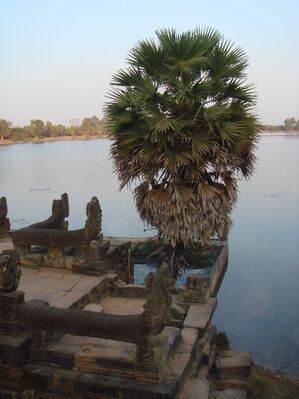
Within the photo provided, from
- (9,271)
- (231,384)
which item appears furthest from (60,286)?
(231,384)

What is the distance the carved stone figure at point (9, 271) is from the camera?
17.8 feet

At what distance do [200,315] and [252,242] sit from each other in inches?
413

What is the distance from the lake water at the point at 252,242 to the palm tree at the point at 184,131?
261 centimetres

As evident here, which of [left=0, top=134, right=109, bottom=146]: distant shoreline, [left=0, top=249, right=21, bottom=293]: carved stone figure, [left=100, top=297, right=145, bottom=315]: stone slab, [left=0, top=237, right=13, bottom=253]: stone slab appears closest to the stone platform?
[left=0, top=249, right=21, bottom=293]: carved stone figure

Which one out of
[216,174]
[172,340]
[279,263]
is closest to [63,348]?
[172,340]

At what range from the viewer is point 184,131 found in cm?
927

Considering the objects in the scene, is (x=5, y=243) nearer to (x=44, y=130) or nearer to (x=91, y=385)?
(x=91, y=385)

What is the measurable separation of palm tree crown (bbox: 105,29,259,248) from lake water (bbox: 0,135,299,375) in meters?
2.63

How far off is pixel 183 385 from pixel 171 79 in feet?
21.7

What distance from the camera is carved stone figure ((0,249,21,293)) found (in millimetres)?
5436

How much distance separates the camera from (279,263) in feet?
47.6

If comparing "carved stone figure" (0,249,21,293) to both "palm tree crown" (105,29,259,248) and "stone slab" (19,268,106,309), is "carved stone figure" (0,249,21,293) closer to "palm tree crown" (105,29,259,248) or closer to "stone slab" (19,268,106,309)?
"stone slab" (19,268,106,309)

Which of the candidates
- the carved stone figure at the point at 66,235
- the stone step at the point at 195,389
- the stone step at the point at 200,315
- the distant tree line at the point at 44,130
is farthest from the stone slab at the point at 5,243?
the distant tree line at the point at 44,130

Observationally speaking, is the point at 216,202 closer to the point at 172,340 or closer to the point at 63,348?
the point at 172,340
